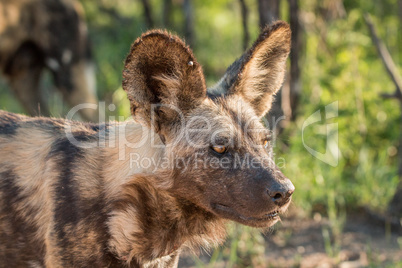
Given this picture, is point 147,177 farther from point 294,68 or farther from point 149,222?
point 294,68

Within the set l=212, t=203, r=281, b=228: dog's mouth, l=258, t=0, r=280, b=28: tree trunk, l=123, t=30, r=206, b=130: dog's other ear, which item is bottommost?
l=212, t=203, r=281, b=228: dog's mouth

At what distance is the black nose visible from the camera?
2414 millimetres

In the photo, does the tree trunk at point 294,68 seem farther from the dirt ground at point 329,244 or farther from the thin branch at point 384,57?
the dirt ground at point 329,244

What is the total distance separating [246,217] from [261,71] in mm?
995

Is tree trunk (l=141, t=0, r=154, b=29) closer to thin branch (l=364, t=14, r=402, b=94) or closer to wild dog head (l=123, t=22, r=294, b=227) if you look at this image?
thin branch (l=364, t=14, r=402, b=94)

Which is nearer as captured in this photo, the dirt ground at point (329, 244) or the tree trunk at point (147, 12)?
the dirt ground at point (329, 244)

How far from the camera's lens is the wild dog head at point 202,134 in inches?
97.3

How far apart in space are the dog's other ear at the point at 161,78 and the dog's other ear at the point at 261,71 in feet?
0.88

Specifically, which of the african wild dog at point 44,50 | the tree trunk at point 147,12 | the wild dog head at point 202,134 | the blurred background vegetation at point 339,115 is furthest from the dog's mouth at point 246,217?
the tree trunk at point 147,12

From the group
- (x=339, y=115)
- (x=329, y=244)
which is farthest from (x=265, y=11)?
(x=329, y=244)

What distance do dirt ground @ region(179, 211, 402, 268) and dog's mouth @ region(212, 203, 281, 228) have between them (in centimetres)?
157

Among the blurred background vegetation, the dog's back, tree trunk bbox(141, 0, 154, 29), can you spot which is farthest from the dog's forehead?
tree trunk bbox(141, 0, 154, 29)

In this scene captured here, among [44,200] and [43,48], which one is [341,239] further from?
[43,48]

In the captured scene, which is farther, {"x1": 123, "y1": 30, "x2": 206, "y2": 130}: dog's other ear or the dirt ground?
the dirt ground
